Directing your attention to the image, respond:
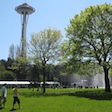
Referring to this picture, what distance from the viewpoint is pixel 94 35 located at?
44.1 metres

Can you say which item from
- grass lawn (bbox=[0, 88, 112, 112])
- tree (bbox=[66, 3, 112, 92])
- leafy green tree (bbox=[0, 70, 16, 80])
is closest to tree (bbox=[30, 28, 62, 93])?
tree (bbox=[66, 3, 112, 92])

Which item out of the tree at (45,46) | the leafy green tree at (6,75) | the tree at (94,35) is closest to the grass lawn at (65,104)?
the tree at (94,35)

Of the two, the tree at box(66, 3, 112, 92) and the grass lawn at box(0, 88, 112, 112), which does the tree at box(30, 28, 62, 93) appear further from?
the grass lawn at box(0, 88, 112, 112)

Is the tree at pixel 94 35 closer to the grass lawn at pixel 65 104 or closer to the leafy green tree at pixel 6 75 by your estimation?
the grass lawn at pixel 65 104

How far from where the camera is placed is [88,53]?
1731 inches

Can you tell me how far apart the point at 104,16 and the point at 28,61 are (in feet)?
72.2

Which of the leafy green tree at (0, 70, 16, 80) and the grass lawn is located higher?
the leafy green tree at (0, 70, 16, 80)

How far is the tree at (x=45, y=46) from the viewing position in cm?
5594

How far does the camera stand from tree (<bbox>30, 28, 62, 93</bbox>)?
55.9m

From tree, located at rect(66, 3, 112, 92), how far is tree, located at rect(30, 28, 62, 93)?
1161cm

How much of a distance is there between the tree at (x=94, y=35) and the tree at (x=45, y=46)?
1161 cm

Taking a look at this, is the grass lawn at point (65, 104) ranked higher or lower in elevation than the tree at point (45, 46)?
lower

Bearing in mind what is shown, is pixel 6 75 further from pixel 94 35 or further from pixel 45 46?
pixel 94 35

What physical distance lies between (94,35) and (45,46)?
15.3 m
